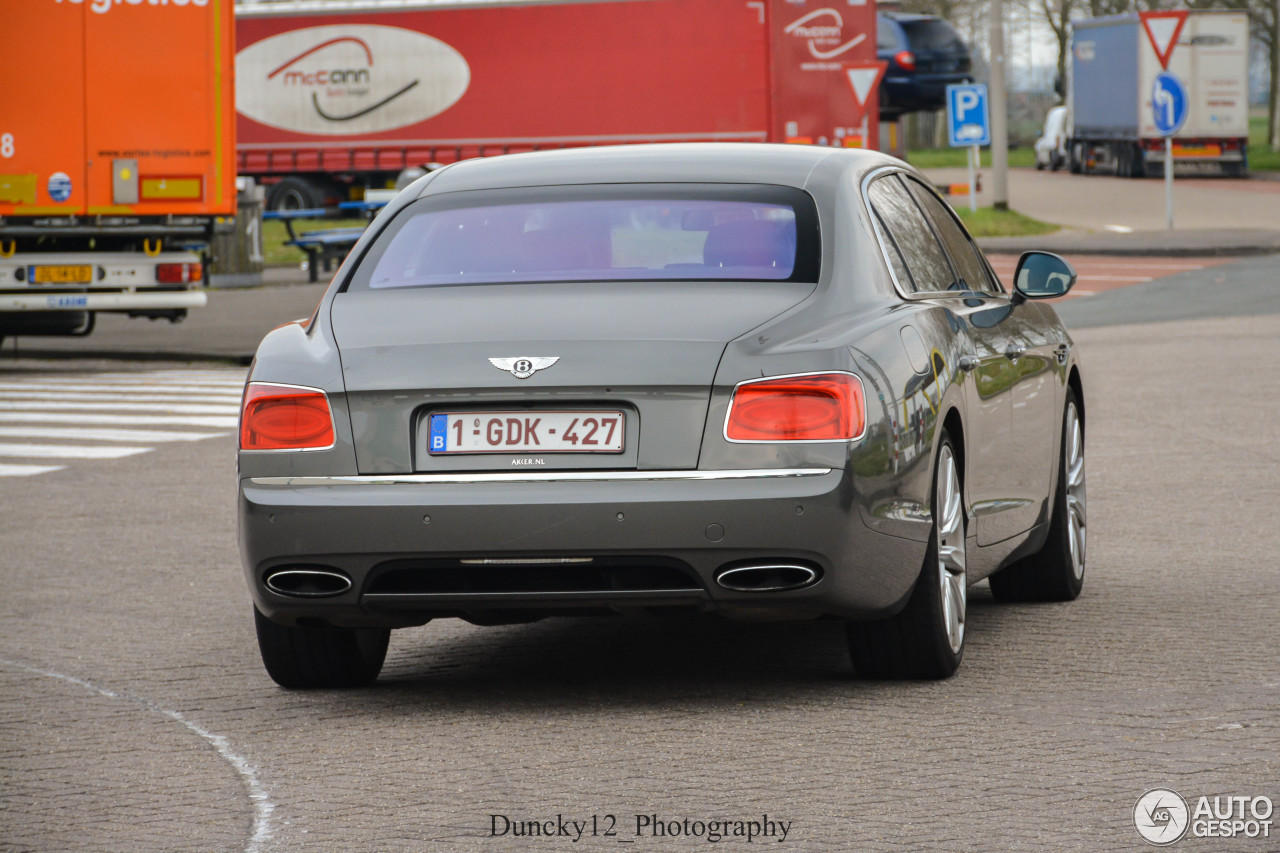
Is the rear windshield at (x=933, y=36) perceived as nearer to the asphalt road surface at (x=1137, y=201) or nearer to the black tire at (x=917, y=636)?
the asphalt road surface at (x=1137, y=201)

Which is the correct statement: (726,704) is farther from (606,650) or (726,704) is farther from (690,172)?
(690,172)

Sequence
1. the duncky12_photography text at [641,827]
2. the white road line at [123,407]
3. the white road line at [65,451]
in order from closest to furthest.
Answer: the duncky12_photography text at [641,827]
the white road line at [65,451]
the white road line at [123,407]

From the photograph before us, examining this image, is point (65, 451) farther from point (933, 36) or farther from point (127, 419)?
point (933, 36)

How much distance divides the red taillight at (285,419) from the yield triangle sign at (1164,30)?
26.9m

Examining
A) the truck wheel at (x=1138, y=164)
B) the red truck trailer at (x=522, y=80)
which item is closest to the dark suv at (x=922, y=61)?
the truck wheel at (x=1138, y=164)

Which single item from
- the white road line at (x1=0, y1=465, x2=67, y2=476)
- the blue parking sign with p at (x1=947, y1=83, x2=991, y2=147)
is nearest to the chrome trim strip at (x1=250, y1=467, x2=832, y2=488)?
the white road line at (x1=0, y1=465, x2=67, y2=476)

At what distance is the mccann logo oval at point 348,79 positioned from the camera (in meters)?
38.0

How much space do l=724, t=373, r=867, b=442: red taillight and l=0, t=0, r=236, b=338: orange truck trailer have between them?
13763 mm

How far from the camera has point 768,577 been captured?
5.39 meters

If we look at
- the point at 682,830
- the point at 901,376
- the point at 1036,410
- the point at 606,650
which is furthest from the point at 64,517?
the point at 682,830

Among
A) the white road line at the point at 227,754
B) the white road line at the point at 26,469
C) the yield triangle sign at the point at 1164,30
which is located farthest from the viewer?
the yield triangle sign at the point at 1164,30

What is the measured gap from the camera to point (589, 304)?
5617mm

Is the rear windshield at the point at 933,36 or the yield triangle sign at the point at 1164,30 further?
the rear windshield at the point at 933,36

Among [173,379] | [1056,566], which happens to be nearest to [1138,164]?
[173,379]
